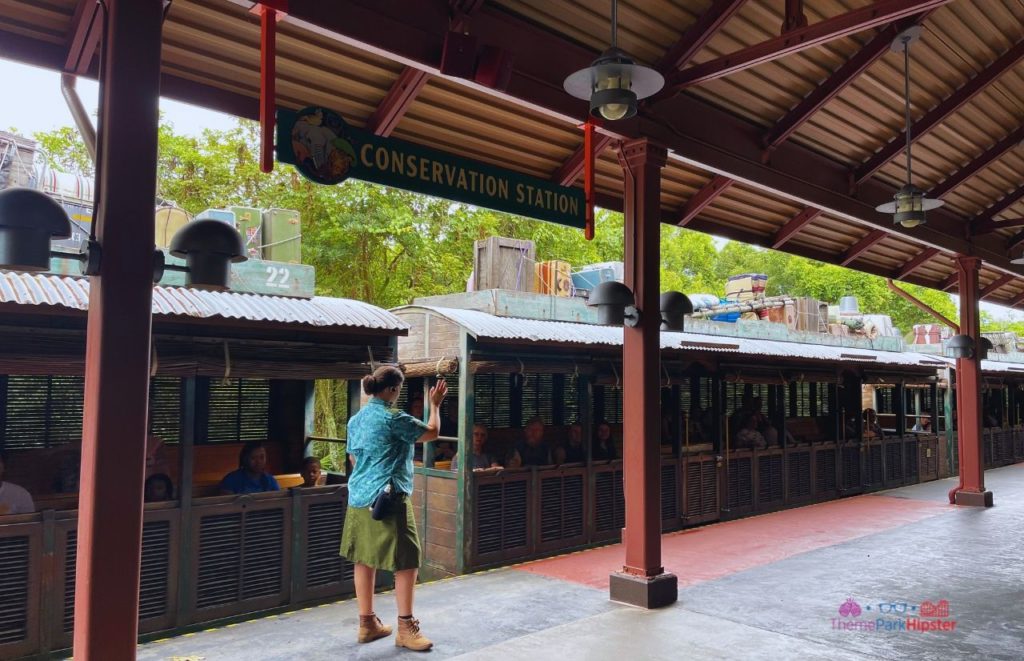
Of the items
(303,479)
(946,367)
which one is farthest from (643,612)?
(946,367)

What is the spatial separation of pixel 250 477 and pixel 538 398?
428 cm

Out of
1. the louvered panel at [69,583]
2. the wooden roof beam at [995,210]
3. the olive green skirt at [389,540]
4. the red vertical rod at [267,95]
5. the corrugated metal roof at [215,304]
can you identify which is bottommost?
the louvered panel at [69,583]

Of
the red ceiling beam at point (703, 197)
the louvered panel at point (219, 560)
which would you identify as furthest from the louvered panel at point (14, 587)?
the red ceiling beam at point (703, 197)

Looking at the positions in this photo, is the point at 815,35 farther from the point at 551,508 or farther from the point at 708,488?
the point at 708,488

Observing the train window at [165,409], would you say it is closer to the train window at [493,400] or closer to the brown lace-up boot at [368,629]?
the brown lace-up boot at [368,629]

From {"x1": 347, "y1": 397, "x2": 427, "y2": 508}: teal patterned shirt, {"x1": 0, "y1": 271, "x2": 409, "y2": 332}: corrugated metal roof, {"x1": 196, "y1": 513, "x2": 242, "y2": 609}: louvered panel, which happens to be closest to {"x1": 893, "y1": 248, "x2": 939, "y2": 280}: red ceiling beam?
{"x1": 0, "y1": 271, "x2": 409, "y2": 332}: corrugated metal roof

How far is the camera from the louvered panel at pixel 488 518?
25.7ft

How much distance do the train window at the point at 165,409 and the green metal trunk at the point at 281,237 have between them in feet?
5.72

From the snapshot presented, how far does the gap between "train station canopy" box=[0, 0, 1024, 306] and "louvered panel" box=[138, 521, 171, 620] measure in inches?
123

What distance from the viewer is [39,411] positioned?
21.0 feet

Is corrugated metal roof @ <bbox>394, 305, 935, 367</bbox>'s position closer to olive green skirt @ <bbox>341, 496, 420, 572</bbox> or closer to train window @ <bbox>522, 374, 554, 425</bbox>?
train window @ <bbox>522, 374, 554, 425</bbox>

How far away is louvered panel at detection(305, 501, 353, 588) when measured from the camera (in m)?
6.48

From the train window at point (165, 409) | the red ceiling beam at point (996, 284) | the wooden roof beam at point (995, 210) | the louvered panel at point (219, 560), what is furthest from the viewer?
the red ceiling beam at point (996, 284)

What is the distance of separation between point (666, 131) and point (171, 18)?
388 cm
